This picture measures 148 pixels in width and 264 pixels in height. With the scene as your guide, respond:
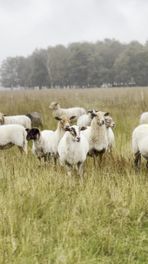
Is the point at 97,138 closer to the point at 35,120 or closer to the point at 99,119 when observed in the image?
the point at 99,119

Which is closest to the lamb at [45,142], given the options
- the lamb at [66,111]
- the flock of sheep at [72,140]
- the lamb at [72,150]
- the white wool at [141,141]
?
the flock of sheep at [72,140]

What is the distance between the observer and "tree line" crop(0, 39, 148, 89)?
78.5 meters

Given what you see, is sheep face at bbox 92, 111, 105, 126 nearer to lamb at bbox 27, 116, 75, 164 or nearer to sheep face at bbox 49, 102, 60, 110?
lamb at bbox 27, 116, 75, 164

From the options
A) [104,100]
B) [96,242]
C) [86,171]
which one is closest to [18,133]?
[86,171]

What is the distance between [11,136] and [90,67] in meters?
72.7

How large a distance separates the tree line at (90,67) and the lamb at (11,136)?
214 feet

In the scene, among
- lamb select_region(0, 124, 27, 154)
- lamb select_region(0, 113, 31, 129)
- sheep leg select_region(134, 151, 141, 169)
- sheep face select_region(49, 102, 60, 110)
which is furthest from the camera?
sheep face select_region(49, 102, 60, 110)

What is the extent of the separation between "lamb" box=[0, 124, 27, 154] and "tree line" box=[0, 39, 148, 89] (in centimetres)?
6528

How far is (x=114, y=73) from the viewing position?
83.6 metres

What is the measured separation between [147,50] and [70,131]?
7533cm

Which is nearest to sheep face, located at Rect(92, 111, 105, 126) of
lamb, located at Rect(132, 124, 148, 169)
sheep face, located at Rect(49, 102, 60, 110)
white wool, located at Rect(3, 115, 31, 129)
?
lamb, located at Rect(132, 124, 148, 169)

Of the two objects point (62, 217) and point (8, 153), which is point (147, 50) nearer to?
point (8, 153)

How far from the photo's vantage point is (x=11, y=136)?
472 inches

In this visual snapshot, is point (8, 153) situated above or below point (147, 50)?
below
